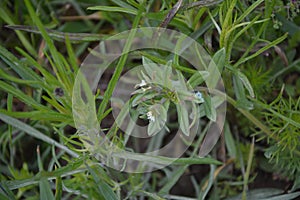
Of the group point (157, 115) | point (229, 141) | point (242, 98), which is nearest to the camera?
point (157, 115)

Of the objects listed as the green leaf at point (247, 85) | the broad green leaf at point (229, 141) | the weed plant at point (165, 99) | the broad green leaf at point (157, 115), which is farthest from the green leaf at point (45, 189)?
the broad green leaf at point (229, 141)

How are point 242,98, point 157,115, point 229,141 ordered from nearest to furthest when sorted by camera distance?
point 157,115
point 242,98
point 229,141

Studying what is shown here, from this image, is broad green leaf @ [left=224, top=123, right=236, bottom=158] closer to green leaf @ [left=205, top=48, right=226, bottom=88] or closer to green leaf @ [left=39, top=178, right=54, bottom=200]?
green leaf @ [left=205, top=48, right=226, bottom=88]

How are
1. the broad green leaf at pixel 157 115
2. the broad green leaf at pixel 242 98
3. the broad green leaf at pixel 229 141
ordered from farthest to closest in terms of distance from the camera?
1. the broad green leaf at pixel 229 141
2. the broad green leaf at pixel 242 98
3. the broad green leaf at pixel 157 115

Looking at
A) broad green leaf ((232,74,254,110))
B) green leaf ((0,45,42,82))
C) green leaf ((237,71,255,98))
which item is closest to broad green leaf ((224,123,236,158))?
broad green leaf ((232,74,254,110))

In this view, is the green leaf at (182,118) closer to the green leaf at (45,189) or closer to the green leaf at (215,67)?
the green leaf at (215,67)

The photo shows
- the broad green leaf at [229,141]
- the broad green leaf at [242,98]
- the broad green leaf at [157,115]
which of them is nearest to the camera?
the broad green leaf at [157,115]

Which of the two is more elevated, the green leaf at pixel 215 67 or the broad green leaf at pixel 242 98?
the green leaf at pixel 215 67

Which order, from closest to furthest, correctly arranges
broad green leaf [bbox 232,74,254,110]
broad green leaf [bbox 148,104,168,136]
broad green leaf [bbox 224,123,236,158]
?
broad green leaf [bbox 148,104,168,136]
broad green leaf [bbox 232,74,254,110]
broad green leaf [bbox 224,123,236,158]

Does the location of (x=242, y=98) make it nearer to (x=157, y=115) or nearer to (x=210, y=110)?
(x=210, y=110)

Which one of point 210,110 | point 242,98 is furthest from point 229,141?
point 210,110

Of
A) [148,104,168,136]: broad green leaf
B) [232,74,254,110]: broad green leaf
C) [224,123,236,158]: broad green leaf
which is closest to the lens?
[148,104,168,136]: broad green leaf
